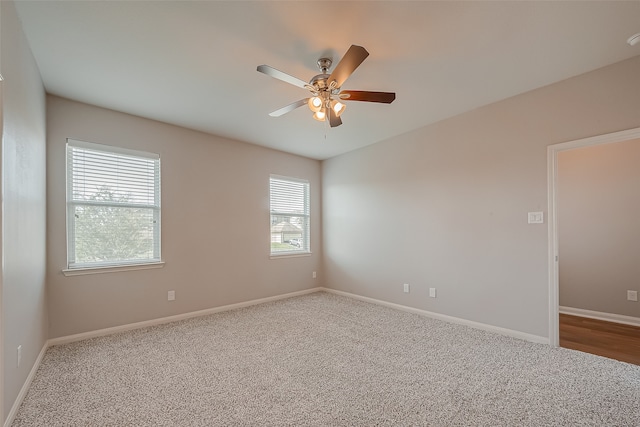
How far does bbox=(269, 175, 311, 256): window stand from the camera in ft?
15.9

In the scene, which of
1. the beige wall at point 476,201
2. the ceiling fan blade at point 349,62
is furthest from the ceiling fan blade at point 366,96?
the beige wall at point 476,201

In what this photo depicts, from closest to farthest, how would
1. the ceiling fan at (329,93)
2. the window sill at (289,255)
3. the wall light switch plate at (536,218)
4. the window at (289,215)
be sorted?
the ceiling fan at (329,93), the wall light switch plate at (536,218), the window sill at (289,255), the window at (289,215)

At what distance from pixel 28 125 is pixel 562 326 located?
570 centimetres

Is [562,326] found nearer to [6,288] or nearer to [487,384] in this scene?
[487,384]

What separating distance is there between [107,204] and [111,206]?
48 millimetres

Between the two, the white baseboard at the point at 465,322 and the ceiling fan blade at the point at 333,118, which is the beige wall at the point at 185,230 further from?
the ceiling fan blade at the point at 333,118

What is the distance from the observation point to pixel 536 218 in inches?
117

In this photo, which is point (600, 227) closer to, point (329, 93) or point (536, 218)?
point (536, 218)

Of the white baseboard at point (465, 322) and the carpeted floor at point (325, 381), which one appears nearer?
the carpeted floor at point (325, 381)

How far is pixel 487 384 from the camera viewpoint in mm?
2158

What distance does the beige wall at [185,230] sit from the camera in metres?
2.96

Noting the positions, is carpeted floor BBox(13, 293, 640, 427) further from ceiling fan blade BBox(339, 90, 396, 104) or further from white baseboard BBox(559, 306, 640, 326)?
ceiling fan blade BBox(339, 90, 396, 104)

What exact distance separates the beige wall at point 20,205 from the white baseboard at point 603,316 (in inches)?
229

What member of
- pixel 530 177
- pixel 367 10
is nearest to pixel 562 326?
pixel 530 177
